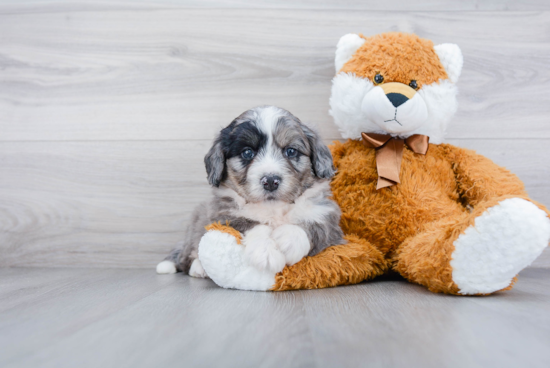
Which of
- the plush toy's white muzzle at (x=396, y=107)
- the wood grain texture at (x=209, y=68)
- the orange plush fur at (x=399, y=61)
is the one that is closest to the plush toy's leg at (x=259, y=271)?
the plush toy's white muzzle at (x=396, y=107)

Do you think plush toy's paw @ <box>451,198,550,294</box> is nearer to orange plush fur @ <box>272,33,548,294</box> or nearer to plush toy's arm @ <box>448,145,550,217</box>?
orange plush fur @ <box>272,33,548,294</box>

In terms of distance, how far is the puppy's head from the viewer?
1537 mm

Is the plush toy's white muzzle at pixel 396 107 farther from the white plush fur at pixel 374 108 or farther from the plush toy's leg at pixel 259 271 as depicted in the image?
the plush toy's leg at pixel 259 271

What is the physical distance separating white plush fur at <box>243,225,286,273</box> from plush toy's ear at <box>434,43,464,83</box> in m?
1.13

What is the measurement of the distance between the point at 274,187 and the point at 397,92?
68 cm

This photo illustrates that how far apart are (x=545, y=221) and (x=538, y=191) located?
1.14 metres

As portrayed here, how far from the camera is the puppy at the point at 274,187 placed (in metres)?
1.52

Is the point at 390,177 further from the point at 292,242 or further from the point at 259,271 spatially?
the point at 259,271

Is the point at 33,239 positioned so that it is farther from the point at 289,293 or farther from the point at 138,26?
the point at 289,293

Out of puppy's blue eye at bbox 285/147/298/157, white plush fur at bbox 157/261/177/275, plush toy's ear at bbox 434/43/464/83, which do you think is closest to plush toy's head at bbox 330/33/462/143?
plush toy's ear at bbox 434/43/464/83

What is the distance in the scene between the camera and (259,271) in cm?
150

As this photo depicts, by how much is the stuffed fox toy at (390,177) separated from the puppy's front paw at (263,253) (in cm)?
4

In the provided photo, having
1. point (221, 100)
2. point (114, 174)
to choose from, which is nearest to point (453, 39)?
point (221, 100)

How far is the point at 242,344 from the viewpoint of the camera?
0.96m
